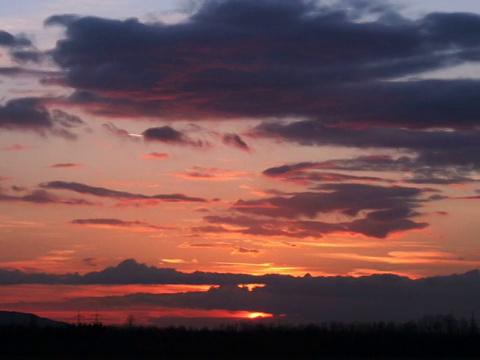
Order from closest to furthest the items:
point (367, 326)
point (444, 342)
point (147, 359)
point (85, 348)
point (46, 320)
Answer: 1. point (147, 359)
2. point (85, 348)
3. point (444, 342)
4. point (367, 326)
5. point (46, 320)

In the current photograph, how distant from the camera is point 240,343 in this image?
7156cm

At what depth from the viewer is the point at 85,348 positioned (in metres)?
65.2

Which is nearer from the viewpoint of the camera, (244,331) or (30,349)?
(30,349)

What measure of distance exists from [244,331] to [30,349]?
29.0m

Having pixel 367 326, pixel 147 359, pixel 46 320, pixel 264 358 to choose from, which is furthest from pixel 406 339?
pixel 46 320

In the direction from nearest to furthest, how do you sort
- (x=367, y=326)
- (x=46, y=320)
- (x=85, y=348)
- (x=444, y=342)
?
(x=85, y=348) < (x=444, y=342) < (x=367, y=326) < (x=46, y=320)

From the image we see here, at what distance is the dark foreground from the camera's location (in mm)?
61844

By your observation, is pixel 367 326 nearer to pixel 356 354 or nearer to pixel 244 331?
pixel 244 331

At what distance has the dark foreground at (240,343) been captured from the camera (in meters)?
61.8

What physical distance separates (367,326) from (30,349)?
43911mm

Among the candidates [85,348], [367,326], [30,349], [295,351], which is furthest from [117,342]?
[367,326]

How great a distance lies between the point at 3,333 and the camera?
72000mm

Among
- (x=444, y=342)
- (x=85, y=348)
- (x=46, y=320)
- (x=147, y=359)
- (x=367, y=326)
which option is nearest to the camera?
(x=147, y=359)

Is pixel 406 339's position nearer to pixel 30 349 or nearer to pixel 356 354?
pixel 356 354
